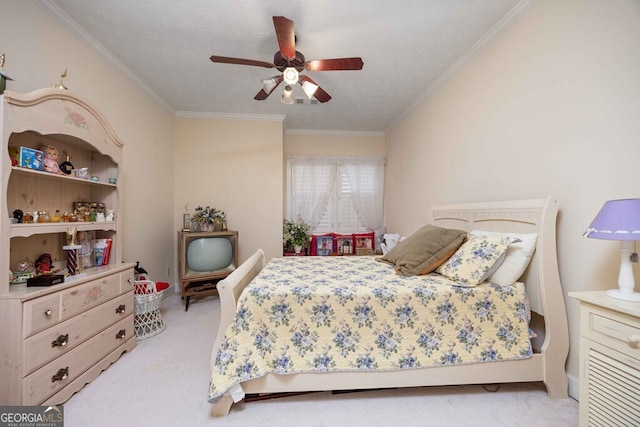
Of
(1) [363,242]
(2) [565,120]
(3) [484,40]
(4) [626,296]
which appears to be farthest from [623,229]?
(1) [363,242]

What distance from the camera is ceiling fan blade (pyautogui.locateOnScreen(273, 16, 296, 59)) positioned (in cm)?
161

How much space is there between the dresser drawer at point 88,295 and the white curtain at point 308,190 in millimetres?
2819

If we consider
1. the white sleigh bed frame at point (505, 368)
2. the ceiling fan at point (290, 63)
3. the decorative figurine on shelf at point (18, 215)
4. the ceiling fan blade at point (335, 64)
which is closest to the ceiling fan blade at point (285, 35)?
the ceiling fan at point (290, 63)

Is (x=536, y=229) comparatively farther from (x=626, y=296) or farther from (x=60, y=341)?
(x=60, y=341)

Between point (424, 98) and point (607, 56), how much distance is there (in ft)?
6.37

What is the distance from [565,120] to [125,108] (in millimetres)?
3856

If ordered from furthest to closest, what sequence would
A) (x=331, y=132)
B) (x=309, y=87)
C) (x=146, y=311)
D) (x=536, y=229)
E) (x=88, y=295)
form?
(x=331, y=132) < (x=146, y=311) < (x=309, y=87) < (x=88, y=295) < (x=536, y=229)

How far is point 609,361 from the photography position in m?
1.12

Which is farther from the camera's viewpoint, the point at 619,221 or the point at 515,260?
the point at 515,260

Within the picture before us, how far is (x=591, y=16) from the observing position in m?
1.48

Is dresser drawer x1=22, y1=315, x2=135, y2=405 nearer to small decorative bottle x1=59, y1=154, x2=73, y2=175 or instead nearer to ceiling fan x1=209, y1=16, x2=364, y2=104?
small decorative bottle x1=59, y1=154, x2=73, y2=175

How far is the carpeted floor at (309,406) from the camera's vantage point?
145 cm

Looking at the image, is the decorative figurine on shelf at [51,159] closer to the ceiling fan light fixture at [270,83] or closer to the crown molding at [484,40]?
the ceiling fan light fixture at [270,83]

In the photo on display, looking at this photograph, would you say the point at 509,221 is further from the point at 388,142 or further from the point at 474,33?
the point at 388,142
